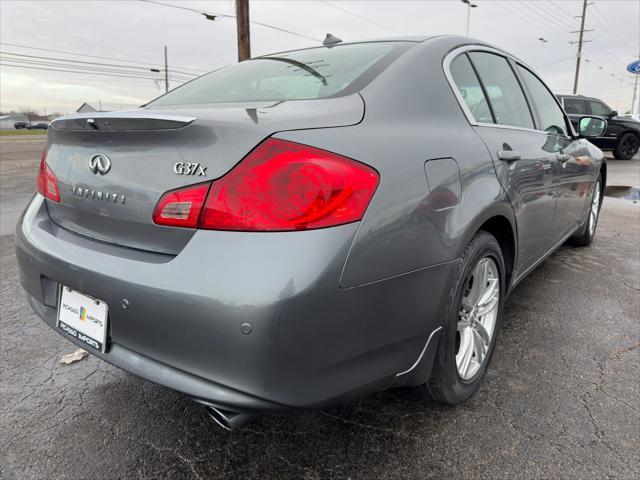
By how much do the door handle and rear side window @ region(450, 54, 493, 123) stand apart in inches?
6.9

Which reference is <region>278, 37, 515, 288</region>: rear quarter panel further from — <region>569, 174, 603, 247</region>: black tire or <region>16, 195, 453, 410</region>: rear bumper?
<region>569, 174, 603, 247</region>: black tire

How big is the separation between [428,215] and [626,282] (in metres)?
2.91

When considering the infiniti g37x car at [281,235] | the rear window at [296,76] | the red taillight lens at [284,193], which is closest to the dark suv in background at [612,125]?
the rear window at [296,76]

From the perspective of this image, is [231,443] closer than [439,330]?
No

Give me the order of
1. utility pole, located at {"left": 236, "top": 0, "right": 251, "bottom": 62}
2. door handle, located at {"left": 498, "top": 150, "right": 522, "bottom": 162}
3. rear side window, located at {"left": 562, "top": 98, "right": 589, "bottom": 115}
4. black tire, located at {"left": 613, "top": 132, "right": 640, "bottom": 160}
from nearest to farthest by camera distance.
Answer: door handle, located at {"left": 498, "top": 150, "right": 522, "bottom": 162} < utility pole, located at {"left": 236, "top": 0, "right": 251, "bottom": 62} < rear side window, located at {"left": 562, "top": 98, "right": 589, "bottom": 115} < black tire, located at {"left": 613, "top": 132, "right": 640, "bottom": 160}

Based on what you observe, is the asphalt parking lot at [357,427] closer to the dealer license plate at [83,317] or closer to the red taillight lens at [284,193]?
the dealer license plate at [83,317]

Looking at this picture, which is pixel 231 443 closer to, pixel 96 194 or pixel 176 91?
pixel 96 194

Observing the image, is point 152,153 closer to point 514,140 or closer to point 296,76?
point 296,76

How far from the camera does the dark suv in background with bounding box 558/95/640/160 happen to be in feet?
45.2

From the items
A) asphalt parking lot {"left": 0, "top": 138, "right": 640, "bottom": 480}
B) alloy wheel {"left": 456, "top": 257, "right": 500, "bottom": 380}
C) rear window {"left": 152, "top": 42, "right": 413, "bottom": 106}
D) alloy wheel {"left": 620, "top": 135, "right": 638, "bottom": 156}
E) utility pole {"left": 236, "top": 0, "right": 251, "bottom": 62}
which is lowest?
asphalt parking lot {"left": 0, "top": 138, "right": 640, "bottom": 480}

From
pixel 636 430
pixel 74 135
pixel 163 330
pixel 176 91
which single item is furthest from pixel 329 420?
pixel 176 91

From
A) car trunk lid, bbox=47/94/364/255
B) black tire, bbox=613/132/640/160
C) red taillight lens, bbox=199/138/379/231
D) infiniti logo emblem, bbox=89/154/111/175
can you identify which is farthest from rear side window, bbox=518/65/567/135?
black tire, bbox=613/132/640/160

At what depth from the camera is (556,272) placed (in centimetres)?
384

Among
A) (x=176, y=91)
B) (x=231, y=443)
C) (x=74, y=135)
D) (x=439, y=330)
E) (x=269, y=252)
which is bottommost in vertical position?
(x=231, y=443)
